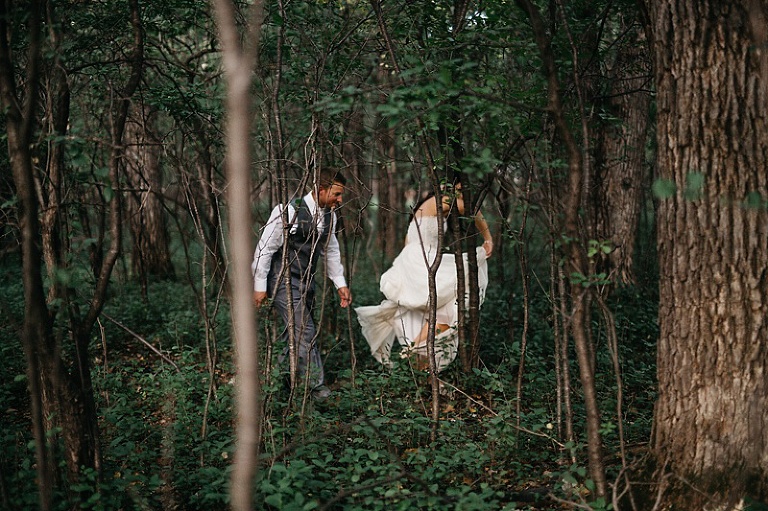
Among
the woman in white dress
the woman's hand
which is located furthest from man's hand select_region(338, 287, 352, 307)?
the woman's hand

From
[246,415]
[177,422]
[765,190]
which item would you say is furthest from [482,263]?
[246,415]

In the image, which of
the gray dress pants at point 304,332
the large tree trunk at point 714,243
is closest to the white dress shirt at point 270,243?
the gray dress pants at point 304,332

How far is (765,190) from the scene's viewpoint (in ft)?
10.6

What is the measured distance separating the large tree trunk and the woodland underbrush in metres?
0.43

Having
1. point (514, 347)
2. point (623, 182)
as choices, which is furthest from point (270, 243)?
point (623, 182)

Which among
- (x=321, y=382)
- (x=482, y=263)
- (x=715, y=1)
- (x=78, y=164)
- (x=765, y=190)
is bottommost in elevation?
(x=321, y=382)

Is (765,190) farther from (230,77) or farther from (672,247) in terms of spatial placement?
(230,77)

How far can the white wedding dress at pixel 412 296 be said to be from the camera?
7.08 metres

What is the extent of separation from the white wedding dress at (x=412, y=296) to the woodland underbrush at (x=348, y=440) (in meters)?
0.35

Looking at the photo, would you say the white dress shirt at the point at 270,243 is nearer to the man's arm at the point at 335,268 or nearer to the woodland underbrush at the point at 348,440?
the man's arm at the point at 335,268

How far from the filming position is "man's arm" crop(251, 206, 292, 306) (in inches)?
232

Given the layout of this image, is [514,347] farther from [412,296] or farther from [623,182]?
[623,182]

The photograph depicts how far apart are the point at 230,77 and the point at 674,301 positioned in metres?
2.71

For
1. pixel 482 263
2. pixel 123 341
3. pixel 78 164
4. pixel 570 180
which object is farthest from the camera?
pixel 123 341
